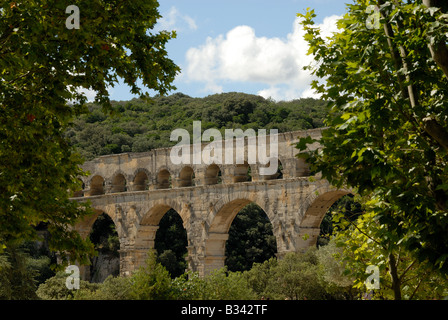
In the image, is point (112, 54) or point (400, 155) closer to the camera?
point (400, 155)

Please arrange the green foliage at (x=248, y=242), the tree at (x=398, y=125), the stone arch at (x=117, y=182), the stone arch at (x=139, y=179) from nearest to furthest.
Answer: the tree at (x=398, y=125), the stone arch at (x=139, y=179), the stone arch at (x=117, y=182), the green foliage at (x=248, y=242)

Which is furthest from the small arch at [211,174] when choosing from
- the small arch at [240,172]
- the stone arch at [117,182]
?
the stone arch at [117,182]

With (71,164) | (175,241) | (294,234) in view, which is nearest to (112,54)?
(71,164)

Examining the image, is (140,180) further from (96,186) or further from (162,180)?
(96,186)

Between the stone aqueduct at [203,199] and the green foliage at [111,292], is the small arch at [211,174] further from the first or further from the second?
the green foliage at [111,292]

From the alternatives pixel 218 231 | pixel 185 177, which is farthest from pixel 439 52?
pixel 185 177

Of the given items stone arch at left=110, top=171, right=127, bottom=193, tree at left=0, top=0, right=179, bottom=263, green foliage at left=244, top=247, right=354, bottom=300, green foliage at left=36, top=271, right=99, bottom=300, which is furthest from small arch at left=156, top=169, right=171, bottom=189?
tree at left=0, top=0, right=179, bottom=263

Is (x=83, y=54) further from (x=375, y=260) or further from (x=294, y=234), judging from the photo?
(x=294, y=234)

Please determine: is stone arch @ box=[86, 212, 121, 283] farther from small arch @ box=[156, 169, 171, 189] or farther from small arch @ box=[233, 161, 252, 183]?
small arch @ box=[233, 161, 252, 183]

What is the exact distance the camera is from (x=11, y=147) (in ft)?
27.8

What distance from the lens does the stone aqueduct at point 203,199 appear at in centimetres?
2239

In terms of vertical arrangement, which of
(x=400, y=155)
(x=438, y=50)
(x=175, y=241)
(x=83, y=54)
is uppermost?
(x=83, y=54)

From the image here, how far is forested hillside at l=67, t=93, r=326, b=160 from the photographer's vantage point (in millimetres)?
41938
